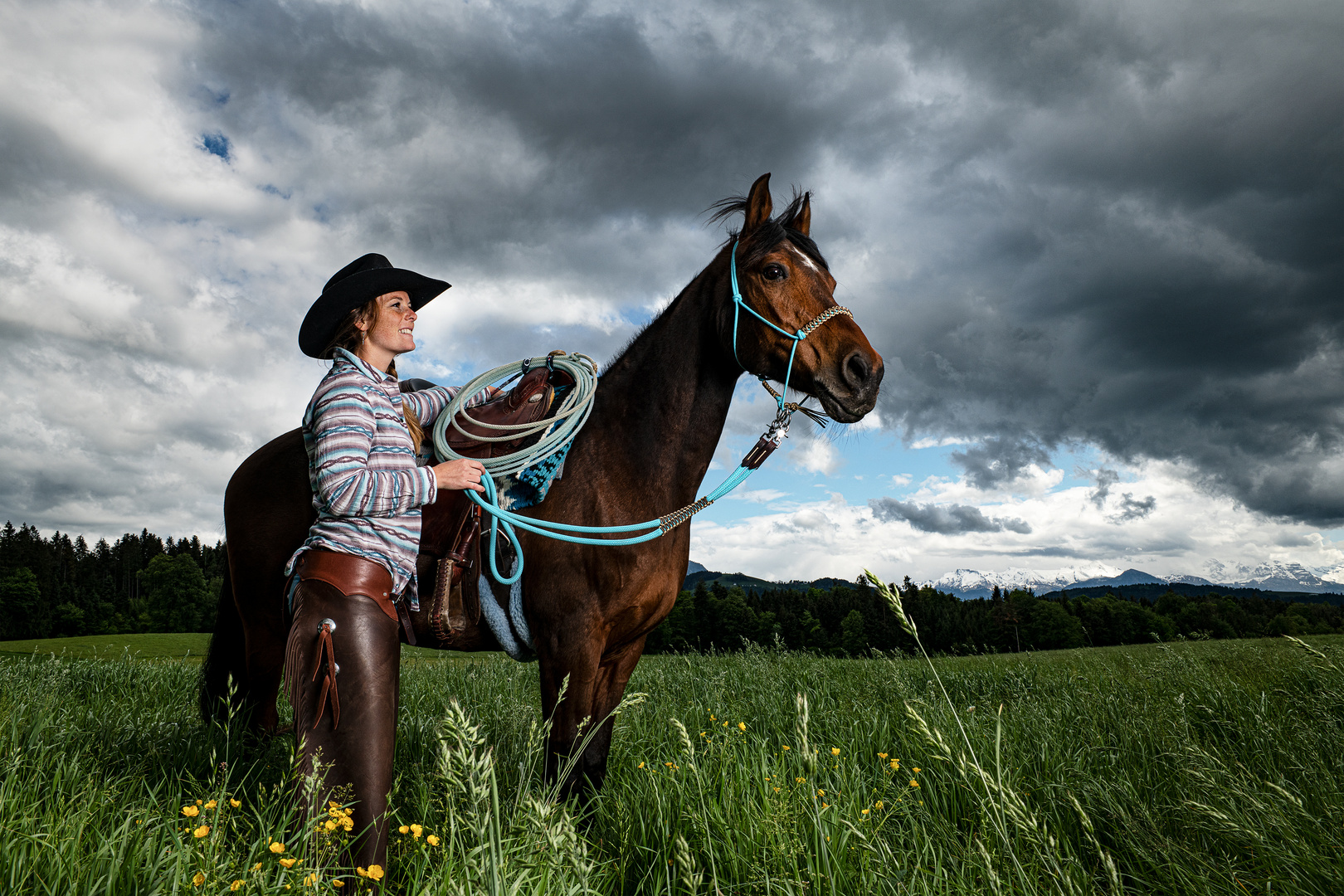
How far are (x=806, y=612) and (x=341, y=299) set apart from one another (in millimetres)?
65021

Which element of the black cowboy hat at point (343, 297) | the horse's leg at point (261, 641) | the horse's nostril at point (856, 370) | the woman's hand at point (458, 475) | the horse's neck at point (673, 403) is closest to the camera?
the woman's hand at point (458, 475)

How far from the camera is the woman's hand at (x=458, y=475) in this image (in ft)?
7.98

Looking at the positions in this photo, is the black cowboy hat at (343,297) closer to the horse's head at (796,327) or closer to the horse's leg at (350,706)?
the horse's leg at (350,706)

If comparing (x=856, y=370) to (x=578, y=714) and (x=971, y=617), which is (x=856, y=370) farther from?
(x=971, y=617)

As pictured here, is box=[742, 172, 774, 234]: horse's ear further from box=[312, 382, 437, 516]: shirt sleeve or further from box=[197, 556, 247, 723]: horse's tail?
box=[197, 556, 247, 723]: horse's tail

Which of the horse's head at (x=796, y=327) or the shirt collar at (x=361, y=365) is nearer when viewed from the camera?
the shirt collar at (x=361, y=365)

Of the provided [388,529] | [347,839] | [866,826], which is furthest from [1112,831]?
[388,529]

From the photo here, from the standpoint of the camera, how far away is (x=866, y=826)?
8.51ft

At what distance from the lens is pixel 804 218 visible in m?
3.84

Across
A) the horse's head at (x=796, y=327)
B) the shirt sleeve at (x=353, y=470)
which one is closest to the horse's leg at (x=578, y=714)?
the shirt sleeve at (x=353, y=470)

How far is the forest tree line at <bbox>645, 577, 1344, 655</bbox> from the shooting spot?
47.7 m

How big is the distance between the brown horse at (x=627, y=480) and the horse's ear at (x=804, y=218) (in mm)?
51

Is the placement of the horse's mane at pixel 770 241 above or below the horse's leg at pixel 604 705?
above

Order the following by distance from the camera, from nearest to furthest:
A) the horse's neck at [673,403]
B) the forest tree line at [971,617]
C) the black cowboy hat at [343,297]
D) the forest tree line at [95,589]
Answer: the black cowboy hat at [343,297], the horse's neck at [673,403], the forest tree line at [971,617], the forest tree line at [95,589]
